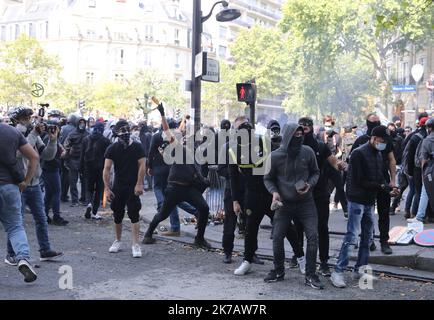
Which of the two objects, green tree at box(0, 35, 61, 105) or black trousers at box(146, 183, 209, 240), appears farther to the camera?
green tree at box(0, 35, 61, 105)

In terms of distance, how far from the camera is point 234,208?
25.1 ft

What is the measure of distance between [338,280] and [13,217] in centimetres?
357

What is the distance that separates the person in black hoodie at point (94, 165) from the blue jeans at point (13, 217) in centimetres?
501

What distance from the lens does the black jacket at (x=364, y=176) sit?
22.4 ft

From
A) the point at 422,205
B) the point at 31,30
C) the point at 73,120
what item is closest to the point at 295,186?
the point at 422,205

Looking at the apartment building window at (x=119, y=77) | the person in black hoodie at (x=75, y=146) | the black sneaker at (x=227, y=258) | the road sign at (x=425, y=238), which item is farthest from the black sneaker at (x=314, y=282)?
the apartment building window at (x=119, y=77)

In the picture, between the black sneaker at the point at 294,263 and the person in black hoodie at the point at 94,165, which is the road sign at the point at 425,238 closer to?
the black sneaker at the point at 294,263

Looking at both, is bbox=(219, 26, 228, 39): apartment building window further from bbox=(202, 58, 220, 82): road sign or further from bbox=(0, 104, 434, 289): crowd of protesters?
bbox=(0, 104, 434, 289): crowd of protesters

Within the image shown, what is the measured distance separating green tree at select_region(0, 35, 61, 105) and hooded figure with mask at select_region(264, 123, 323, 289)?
172 ft

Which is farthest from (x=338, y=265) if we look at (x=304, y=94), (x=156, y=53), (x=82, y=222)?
(x=156, y=53)

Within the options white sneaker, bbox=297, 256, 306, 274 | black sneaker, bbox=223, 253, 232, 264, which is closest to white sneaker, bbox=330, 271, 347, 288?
white sneaker, bbox=297, 256, 306, 274

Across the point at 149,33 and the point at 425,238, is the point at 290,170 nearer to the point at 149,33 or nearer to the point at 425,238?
the point at 425,238

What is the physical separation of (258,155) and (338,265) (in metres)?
1.62

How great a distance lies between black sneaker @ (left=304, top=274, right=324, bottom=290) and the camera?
650 centimetres
